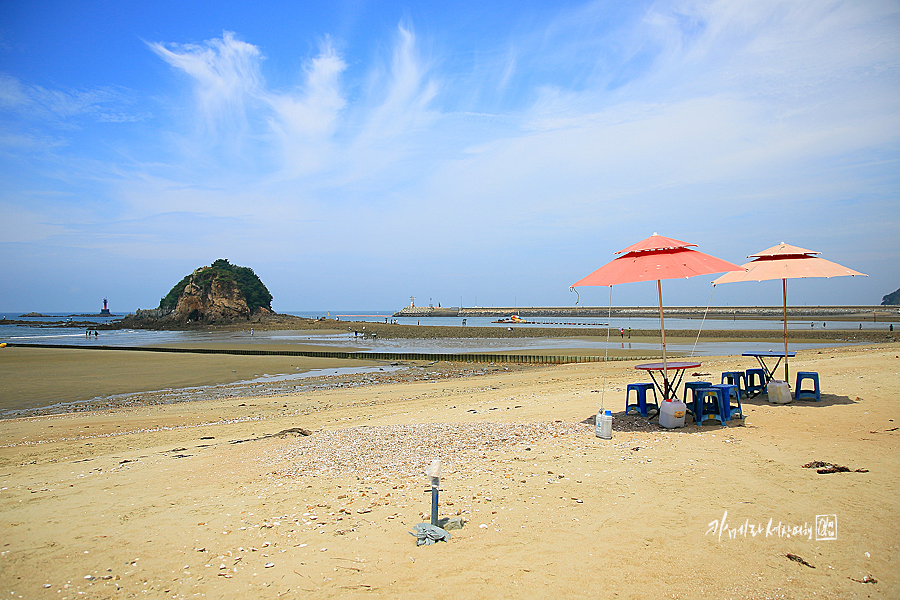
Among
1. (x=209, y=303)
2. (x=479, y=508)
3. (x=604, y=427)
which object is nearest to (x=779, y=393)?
(x=604, y=427)

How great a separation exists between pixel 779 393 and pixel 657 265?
3.72m

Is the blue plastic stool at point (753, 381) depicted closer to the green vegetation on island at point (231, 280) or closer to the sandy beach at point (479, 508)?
the sandy beach at point (479, 508)

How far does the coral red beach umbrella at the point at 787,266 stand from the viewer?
28.8 ft

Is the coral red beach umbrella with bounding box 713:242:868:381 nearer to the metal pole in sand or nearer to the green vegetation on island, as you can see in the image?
the metal pole in sand

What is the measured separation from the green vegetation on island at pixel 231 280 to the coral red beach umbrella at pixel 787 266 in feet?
279

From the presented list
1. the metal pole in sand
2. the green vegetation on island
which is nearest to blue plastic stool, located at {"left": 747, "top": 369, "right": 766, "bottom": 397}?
the metal pole in sand

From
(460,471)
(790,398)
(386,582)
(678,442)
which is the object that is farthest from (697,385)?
(386,582)

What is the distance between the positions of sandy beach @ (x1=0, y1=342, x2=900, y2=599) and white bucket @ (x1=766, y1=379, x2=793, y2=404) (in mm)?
200

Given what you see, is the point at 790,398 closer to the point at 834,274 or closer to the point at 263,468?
the point at 834,274

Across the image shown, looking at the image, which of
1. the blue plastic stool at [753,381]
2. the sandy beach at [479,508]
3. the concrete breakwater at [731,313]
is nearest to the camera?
the sandy beach at [479,508]

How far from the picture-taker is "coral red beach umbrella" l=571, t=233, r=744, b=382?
7617 millimetres

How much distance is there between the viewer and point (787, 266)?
9039 millimetres

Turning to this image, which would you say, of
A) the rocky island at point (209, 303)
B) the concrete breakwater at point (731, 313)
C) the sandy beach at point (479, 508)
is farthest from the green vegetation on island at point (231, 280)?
the sandy beach at point (479, 508)

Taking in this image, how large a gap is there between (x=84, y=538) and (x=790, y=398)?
1076cm
